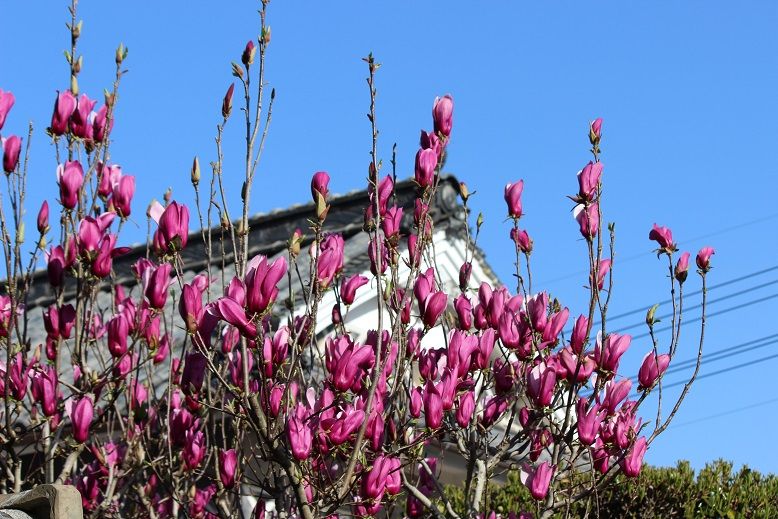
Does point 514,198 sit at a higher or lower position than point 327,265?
higher

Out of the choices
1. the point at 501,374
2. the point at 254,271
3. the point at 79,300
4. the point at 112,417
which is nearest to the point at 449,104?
the point at 501,374

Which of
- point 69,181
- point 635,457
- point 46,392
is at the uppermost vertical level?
point 69,181

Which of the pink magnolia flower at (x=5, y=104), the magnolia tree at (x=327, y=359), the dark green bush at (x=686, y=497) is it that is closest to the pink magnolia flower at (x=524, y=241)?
the magnolia tree at (x=327, y=359)

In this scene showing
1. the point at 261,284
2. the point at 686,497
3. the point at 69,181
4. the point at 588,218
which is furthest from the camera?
the point at 686,497

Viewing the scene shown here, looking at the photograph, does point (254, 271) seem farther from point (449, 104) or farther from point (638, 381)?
point (638, 381)

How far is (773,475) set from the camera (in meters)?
5.63

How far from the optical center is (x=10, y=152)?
4.12m

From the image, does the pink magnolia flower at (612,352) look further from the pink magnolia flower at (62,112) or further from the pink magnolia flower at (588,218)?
the pink magnolia flower at (62,112)

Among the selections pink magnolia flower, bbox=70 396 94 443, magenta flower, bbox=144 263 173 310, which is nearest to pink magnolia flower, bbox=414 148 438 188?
magenta flower, bbox=144 263 173 310

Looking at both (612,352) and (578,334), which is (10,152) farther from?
(612,352)

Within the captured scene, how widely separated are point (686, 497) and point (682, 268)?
1.83 meters

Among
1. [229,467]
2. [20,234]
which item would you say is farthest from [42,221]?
[229,467]

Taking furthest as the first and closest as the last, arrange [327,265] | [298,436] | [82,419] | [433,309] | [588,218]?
[82,419] → [588,218] → [433,309] → [327,265] → [298,436]

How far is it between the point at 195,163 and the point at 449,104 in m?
0.88
